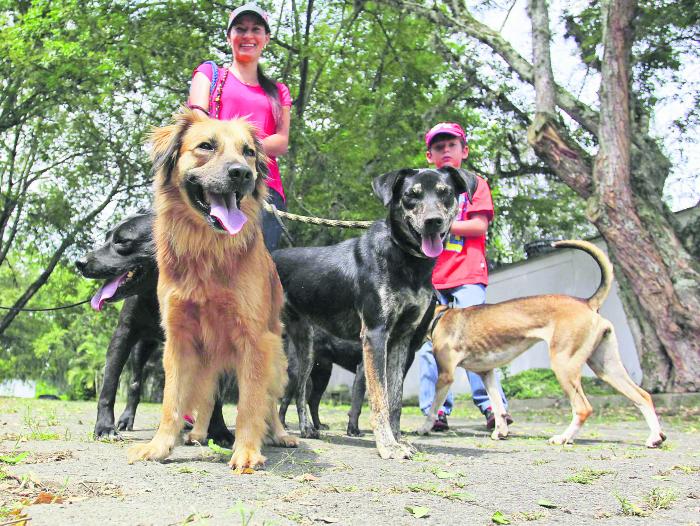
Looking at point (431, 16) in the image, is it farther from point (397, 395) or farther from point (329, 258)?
point (397, 395)

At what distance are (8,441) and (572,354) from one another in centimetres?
511

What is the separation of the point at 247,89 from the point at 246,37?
415 mm

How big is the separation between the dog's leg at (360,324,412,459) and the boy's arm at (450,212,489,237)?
222cm

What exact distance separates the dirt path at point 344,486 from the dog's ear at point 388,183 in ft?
6.61

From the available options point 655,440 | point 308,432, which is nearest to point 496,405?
point 655,440

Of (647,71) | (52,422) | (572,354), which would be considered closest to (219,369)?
(52,422)

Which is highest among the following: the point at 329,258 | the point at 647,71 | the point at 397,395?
the point at 647,71

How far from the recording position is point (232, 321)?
4.24 metres

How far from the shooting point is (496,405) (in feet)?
24.8

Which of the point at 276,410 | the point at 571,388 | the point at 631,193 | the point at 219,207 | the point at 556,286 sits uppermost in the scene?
the point at 631,193

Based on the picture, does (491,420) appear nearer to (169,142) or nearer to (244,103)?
(244,103)

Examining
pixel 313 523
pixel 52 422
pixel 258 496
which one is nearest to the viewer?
pixel 313 523

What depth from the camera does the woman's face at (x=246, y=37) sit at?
5613 millimetres

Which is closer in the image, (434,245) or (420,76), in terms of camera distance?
(434,245)
